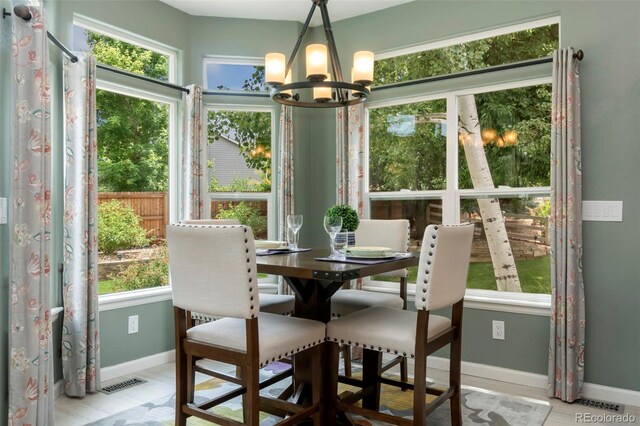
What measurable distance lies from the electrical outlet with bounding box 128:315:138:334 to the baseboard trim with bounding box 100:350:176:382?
0.21 metres

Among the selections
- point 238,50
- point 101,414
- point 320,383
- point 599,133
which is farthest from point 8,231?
point 599,133

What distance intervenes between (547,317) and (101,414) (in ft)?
9.04

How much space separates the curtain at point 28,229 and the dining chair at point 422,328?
134cm

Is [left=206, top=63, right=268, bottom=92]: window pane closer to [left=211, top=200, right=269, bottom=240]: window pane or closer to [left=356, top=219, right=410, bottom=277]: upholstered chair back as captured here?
[left=211, top=200, right=269, bottom=240]: window pane

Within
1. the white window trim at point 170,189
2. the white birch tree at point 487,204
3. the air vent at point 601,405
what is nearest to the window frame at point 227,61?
the white window trim at point 170,189

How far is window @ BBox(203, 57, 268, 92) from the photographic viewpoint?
14.0 ft

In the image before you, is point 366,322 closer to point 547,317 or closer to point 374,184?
point 547,317

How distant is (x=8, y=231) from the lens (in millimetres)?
2277

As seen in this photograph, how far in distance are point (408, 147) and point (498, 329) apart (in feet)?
4.96

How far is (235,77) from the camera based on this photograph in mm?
4328

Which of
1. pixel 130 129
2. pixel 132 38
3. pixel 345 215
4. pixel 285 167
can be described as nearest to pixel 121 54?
pixel 132 38

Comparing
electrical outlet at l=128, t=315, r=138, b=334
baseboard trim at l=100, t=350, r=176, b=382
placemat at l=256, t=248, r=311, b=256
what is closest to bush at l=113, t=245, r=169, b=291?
electrical outlet at l=128, t=315, r=138, b=334

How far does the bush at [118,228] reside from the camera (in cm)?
362

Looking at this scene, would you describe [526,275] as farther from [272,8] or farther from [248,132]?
[272,8]
